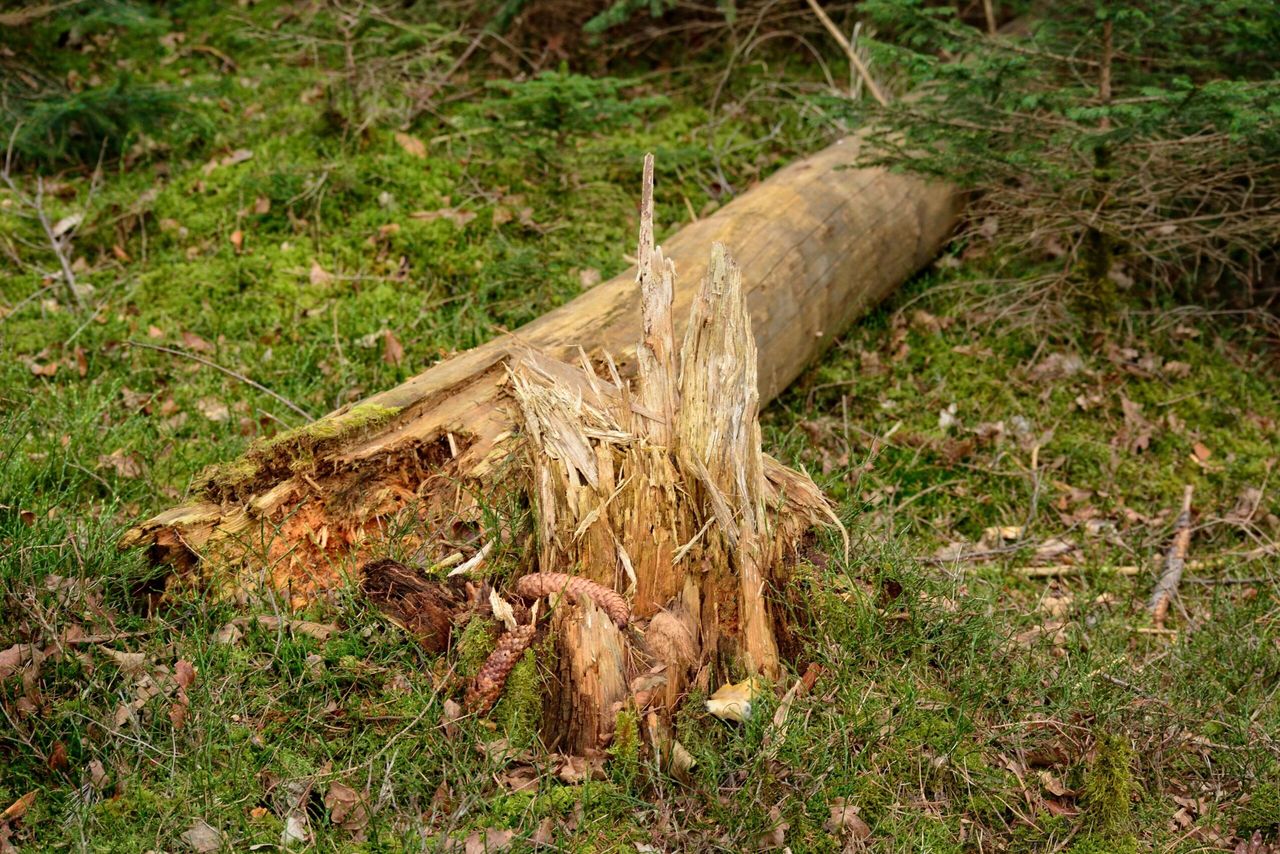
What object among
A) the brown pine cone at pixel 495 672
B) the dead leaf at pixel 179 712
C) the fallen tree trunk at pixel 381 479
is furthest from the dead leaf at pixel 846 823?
the dead leaf at pixel 179 712

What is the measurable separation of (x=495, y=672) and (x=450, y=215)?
3.99 meters

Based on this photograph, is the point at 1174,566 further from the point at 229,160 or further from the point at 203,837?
the point at 229,160

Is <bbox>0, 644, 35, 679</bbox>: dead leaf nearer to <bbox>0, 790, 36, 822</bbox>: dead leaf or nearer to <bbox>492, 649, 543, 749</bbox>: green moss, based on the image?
<bbox>0, 790, 36, 822</bbox>: dead leaf

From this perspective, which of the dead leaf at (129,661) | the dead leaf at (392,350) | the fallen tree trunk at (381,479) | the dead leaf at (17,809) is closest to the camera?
the dead leaf at (17,809)

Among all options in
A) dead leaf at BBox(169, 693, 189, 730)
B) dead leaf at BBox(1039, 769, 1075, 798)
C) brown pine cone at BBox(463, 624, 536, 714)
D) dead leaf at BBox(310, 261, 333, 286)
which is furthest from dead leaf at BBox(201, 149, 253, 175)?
dead leaf at BBox(1039, 769, 1075, 798)

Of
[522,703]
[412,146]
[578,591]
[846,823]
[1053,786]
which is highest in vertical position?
[412,146]

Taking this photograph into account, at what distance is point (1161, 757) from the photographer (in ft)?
12.1

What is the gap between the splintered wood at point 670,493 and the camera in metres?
3.59

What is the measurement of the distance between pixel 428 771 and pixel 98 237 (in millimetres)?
4702

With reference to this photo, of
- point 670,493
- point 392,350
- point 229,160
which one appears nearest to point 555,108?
point 392,350

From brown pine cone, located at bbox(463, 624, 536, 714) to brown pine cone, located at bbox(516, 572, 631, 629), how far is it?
0.16 metres

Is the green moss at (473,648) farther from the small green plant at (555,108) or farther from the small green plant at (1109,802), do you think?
the small green plant at (555,108)

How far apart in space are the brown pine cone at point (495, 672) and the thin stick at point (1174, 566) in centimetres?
296

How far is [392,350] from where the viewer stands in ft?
19.3
